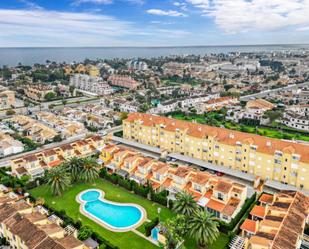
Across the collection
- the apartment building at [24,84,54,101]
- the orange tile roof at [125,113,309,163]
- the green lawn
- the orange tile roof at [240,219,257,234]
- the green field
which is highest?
Result: the orange tile roof at [125,113,309,163]

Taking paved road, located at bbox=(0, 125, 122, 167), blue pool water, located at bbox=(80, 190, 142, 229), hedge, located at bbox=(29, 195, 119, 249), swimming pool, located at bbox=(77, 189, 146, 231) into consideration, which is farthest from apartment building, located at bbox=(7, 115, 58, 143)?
hedge, located at bbox=(29, 195, 119, 249)

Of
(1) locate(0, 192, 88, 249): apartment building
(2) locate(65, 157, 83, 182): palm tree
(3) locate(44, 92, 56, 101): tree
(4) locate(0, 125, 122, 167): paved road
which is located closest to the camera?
(1) locate(0, 192, 88, 249): apartment building

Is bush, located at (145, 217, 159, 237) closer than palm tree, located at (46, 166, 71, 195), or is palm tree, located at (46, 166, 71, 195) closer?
bush, located at (145, 217, 159, 237)

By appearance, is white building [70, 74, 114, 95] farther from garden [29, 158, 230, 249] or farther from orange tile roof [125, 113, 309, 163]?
garden [29, 158, 230, 249]

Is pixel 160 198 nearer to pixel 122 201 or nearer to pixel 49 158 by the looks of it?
pixel 122 201

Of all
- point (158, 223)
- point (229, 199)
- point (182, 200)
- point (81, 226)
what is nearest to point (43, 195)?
point (81, 226)

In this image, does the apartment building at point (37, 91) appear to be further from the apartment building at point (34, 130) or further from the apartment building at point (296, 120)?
the apartment building at point (296, 120)

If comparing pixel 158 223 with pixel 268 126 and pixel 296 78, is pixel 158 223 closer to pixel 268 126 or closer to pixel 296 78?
pixel 268 126
